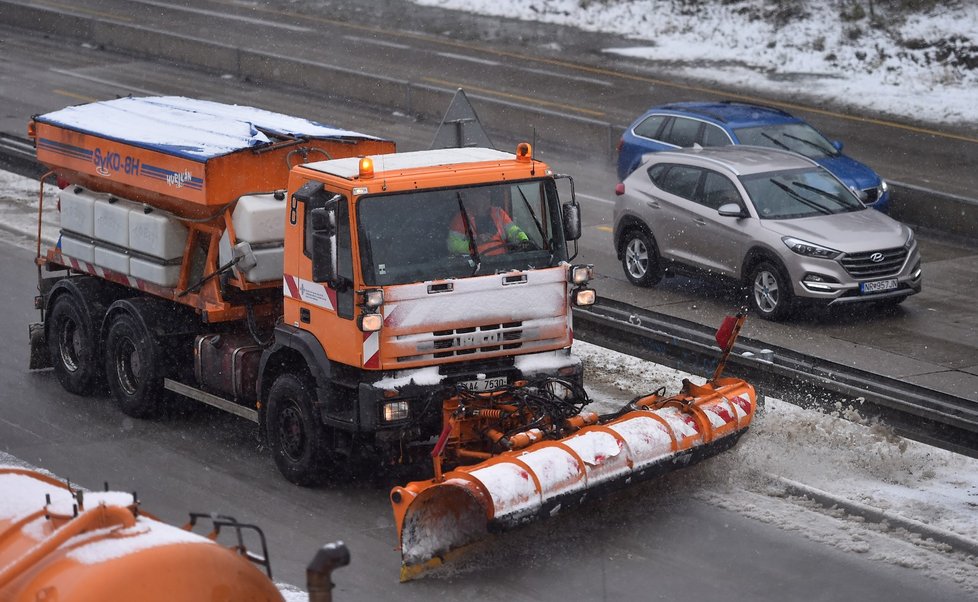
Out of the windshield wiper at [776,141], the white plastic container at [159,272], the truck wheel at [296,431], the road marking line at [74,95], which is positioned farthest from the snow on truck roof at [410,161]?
the road marking line at [74,95]

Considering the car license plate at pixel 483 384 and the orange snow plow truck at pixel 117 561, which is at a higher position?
the orange snow plow truck at pixel 117 561

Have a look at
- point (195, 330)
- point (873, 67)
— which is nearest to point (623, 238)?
point (195, 330)

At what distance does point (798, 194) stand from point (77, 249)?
25.6 ft

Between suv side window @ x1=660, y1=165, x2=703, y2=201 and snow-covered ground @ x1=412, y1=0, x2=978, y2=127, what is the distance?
13051mm

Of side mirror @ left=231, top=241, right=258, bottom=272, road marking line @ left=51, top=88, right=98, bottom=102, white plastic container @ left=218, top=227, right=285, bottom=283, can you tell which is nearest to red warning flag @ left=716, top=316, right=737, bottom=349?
white plastic container @ left=218, top=227, right=285, bottom=283

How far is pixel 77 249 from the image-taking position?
528 inches

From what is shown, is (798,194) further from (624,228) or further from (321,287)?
(321,287)

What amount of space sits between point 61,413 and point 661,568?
6.07 m

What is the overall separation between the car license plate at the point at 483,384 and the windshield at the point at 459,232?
2.47 ft

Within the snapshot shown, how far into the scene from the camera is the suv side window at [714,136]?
2052cm

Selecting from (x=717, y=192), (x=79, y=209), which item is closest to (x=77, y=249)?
(x=79, y=209)

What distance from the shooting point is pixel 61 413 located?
43.2ft

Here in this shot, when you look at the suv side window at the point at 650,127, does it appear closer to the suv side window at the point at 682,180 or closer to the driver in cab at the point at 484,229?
the suv side window at the point at 682,180

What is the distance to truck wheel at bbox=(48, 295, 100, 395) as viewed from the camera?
13359 mm
